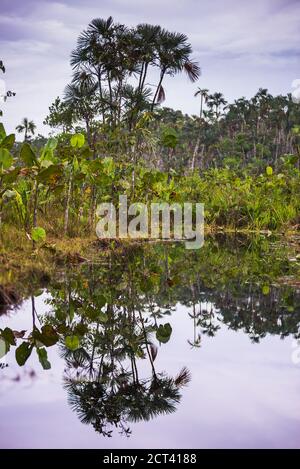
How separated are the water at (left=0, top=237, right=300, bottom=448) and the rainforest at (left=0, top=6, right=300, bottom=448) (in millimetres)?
12

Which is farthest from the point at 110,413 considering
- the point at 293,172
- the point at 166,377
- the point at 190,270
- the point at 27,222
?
the point at 293,172

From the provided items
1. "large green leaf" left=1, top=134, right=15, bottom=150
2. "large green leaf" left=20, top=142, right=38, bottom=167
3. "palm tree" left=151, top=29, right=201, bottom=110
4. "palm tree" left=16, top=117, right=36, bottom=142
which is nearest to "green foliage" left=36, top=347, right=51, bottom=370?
"large green leaf" left=1, top=134, right=15, bottom=150

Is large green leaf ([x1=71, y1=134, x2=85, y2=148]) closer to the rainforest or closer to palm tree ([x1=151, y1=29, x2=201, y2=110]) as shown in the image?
the rainforest

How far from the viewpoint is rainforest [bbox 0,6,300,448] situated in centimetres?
265

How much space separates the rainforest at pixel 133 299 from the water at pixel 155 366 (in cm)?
1

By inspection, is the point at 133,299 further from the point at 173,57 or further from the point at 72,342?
the point at 173,57

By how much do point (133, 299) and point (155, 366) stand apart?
2.22 m

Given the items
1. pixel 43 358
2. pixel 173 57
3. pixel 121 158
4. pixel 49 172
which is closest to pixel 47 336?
pixel 43 358

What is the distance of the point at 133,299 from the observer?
18.7 feet

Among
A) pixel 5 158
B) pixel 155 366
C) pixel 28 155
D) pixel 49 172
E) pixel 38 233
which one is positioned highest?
pixel 28 155

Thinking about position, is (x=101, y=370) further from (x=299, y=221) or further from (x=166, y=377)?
(x=299, y=221)

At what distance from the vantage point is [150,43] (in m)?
14.8

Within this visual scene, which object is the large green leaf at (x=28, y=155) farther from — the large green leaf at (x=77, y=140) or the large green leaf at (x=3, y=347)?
the large green leaf at (x=3, y=347)

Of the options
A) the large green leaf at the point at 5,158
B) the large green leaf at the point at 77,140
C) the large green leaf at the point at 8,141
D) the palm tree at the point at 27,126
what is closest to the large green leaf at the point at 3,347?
the large green leaf at the point at 5,158
